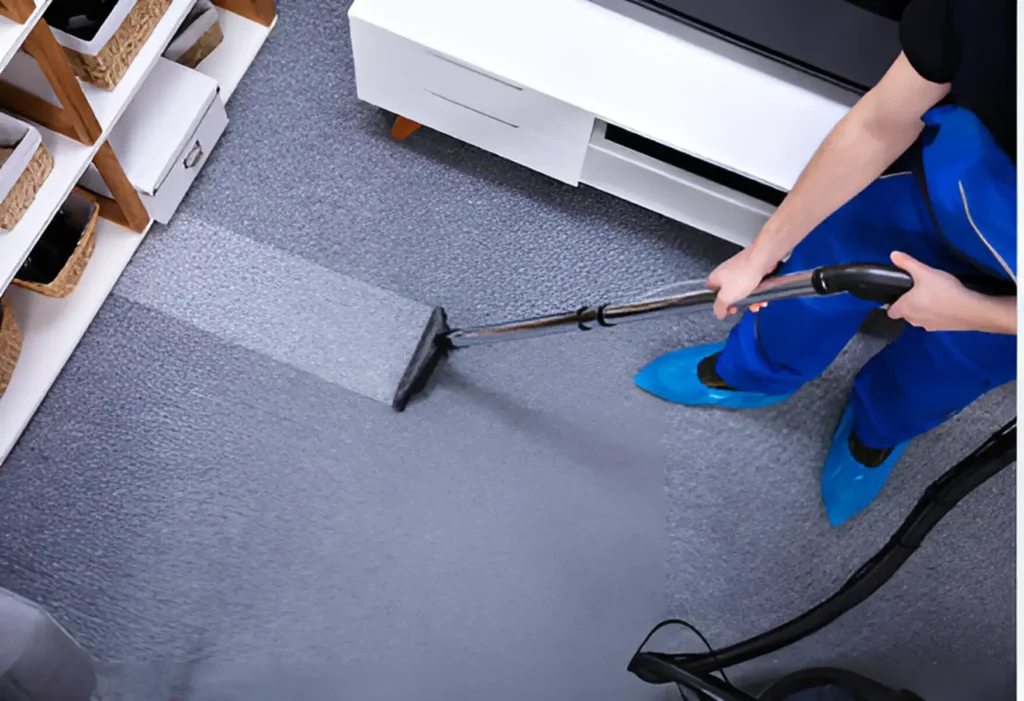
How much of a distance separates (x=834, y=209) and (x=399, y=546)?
0.85 m

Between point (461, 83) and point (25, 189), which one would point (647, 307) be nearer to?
point (461, 83)

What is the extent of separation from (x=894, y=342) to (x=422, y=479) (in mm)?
768

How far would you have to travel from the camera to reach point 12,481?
58.2 inches

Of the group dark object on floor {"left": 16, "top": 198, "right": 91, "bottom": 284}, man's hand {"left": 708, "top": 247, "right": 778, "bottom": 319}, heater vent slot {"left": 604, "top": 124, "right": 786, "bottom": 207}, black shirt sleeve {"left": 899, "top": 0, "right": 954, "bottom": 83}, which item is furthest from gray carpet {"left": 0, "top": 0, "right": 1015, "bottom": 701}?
black shirt sleeve {"left": 899, "top": 0, "right": 954, "bottom": 83}

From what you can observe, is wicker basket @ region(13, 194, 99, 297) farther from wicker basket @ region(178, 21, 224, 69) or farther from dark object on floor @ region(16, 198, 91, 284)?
wicker basket @ region(178, 21, 224, 69)

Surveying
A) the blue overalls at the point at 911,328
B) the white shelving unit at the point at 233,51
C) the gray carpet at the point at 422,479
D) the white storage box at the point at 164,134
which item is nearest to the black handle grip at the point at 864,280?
the blue overalls at the point at 911,328

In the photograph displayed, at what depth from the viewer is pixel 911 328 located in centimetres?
128

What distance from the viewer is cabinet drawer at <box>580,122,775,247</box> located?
149 cm

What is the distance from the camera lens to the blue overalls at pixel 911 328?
36.6 inches

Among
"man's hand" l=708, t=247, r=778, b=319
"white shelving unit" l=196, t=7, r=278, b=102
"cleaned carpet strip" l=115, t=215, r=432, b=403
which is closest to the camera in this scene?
"man's hand" l=708, t=247, r=778, b=319

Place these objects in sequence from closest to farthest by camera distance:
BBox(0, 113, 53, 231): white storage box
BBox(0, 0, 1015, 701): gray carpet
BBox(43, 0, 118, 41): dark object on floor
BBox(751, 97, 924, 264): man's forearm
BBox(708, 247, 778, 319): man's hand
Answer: BBox(751, 97, 924, 264): man's forearm, BBox(708, 247, 778, 319): man's hand, BBox(0, 113, 53, 231): white storage box, BBox(43, 0, 118, 41): dark object on floor, BBox(0, 0, 1015, 701): gray carpet

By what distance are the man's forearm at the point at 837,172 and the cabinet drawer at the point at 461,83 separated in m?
0.40

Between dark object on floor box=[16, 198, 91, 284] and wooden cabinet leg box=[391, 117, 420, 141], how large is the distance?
56 centimetres

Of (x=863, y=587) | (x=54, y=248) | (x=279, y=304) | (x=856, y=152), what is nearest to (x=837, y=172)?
(x=856, y=152)
